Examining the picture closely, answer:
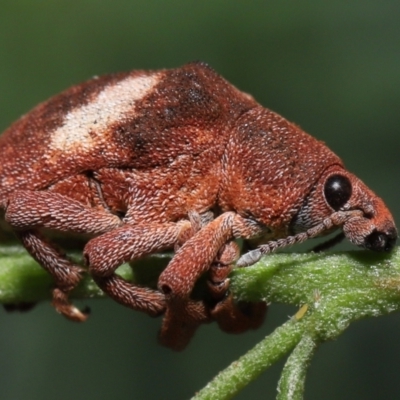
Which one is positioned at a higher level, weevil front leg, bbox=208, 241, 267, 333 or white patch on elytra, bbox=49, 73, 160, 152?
white patch on elytra, bbox=49, 73, 160, 152

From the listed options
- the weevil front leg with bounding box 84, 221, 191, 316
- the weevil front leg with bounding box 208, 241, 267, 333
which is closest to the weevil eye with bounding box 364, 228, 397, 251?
the weevil front leg with bounding box 208, 241, 267, 333

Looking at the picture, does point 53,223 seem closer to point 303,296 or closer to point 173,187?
point 173,187

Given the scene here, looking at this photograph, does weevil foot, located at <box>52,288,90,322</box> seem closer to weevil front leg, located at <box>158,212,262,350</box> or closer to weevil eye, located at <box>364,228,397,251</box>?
weevil front leg, located at <box>158,212,262,350</box>

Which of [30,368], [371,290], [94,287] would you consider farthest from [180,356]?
[371,290]

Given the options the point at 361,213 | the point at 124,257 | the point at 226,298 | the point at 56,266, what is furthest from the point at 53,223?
the point at 361,213

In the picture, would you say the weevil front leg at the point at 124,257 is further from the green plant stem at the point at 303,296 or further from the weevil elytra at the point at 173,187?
the green plant stem at the point at 303,296
